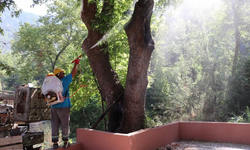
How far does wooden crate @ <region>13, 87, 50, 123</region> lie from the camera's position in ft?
17.8

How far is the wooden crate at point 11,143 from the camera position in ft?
15.2

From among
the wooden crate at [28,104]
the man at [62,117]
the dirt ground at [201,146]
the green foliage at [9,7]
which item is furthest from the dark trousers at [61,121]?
the green foliage at [9,7]

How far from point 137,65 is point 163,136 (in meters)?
1.86

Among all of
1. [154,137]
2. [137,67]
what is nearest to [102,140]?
[154,137]

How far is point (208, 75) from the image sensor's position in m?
19.7

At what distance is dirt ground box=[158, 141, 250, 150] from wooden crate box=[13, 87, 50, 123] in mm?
2972

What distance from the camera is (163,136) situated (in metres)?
6.29

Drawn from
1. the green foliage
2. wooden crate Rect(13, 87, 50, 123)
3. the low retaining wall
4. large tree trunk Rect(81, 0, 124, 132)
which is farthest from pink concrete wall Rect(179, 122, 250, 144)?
the green foliage

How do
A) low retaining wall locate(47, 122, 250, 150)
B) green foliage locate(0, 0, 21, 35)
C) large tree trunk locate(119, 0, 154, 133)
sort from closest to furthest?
1. low retaining wall locate(47, 122, 250, 150)
2. green foliage locate(0, 0, 21, 35)
3. large tree trunk locate(119, 0, 154, 133)

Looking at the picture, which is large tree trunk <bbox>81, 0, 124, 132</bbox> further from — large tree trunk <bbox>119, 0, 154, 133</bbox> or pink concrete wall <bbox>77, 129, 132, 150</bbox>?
pink concrete wall <bbox>77, 129, 132, 150</bbox>

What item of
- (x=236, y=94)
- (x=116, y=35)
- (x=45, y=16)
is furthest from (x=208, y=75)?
(x=45, y=16)

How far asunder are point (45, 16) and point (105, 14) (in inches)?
751

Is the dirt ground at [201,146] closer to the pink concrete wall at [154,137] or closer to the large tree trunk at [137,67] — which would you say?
the pink concrete wall at [154,137]

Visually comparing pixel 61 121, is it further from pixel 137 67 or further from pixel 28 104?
pixel 137 67
